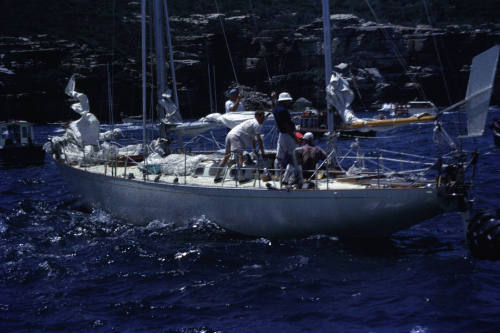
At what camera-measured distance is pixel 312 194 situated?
12.2 m

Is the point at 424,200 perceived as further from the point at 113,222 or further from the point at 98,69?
the point at 98,69

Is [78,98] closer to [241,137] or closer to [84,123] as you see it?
[84,123]

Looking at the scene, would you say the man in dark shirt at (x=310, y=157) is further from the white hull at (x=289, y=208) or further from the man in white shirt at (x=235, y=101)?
the man in white shirt at (x=235, y=101)

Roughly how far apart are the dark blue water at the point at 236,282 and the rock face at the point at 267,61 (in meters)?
94.0

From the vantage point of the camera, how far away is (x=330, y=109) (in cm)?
1452

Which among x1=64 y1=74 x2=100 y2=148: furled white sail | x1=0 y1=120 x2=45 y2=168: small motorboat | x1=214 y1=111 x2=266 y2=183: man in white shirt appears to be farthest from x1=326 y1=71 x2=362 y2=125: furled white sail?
x1=0 y1=120 x2=45 y2=168: small motorboat

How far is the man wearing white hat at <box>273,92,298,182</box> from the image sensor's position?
1284 centimetres

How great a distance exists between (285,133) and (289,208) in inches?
68.1

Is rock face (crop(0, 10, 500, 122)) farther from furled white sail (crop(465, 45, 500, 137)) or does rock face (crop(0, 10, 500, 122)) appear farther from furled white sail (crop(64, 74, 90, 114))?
furled white sail (crop(465, 45, 500, 137))

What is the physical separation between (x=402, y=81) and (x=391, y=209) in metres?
109

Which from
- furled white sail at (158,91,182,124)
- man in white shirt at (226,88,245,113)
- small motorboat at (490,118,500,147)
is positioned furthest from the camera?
small motorboat at (490,118,500,147)

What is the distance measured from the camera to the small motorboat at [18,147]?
3759cm

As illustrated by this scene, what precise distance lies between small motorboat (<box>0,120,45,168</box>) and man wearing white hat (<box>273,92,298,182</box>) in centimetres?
2915

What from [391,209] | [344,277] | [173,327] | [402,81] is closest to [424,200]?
[391,209]
